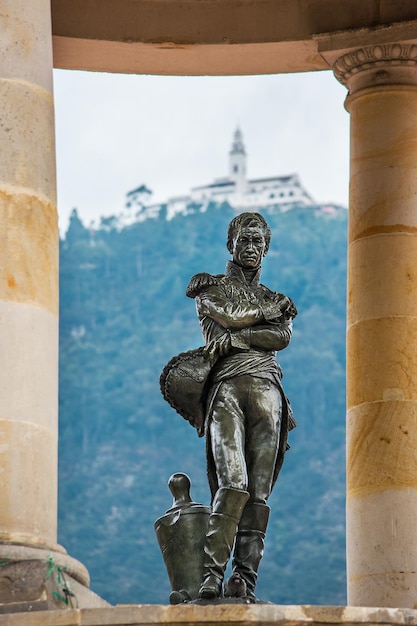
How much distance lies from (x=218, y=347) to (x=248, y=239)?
7.14 feet

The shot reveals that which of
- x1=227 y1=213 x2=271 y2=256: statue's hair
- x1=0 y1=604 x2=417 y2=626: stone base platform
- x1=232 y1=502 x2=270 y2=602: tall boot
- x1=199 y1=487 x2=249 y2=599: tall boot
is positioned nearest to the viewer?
x1=0 y1=604 x2=417 y2=626: stone base platform

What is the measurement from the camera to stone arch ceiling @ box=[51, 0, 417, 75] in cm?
4562

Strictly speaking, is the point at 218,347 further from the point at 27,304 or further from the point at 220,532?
the point at 27,304

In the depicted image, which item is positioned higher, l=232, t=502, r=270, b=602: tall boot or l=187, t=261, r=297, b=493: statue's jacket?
l=187, t=261, r=297, b=493: statue's jacket

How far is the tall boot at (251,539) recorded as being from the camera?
1316 inches

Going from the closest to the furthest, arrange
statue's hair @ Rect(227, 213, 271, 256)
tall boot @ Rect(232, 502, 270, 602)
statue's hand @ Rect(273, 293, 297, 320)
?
tall boot @ Rect(232, 502, 270, 602)
statue's hand @ Rect(273, 293, 297, 320)
statue's hair @ Rect(227, 213, 271, 256)

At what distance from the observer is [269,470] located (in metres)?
34.1

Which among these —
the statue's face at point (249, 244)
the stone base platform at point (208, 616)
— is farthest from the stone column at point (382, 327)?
the stone base platform at point (208, 616)

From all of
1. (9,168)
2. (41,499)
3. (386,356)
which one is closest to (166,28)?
(386,356)

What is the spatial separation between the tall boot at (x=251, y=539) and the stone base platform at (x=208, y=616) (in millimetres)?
3030

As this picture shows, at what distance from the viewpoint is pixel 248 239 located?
35.3 meters

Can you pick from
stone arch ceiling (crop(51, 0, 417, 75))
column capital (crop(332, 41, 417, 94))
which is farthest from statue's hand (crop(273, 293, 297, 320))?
stone arch ceiling (crop(51, 0, 417, 75))

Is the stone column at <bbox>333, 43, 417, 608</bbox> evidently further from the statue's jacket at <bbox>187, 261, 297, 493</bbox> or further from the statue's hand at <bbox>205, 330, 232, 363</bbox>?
the statue's hand at <bbox>205, 330, 232, 363</bbox>

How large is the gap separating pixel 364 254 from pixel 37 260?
40.5 ft
